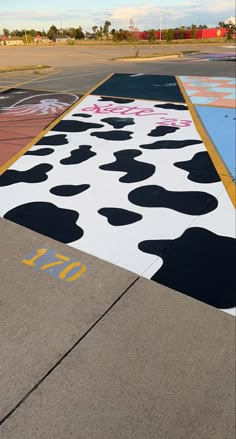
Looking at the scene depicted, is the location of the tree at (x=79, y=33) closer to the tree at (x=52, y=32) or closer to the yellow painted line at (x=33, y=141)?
the tree at (x=52, y=32)

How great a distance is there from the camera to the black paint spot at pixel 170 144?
7.62 m

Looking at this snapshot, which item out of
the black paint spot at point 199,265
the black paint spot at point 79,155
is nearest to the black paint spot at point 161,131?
the black paint spot at point 79,155

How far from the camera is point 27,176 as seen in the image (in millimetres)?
6117

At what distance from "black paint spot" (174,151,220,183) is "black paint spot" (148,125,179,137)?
→ 1.74 m

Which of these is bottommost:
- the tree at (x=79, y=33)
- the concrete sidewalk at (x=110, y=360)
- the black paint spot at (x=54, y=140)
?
the concrete sidewalk at (x=110, y=360)

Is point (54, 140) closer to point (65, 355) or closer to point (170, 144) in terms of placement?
point (170, 144)

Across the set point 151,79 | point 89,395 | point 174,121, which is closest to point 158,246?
point 89,395

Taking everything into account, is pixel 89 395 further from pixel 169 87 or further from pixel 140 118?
pixel 169 87

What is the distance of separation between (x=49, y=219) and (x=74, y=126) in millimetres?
5467

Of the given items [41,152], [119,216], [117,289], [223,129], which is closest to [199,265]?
[117,289]

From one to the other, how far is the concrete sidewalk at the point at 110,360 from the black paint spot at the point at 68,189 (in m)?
2.07

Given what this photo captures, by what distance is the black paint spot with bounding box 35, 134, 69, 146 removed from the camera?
802 centimetres

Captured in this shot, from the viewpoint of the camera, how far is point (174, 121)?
32.2ft

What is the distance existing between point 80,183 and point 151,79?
571 inches
